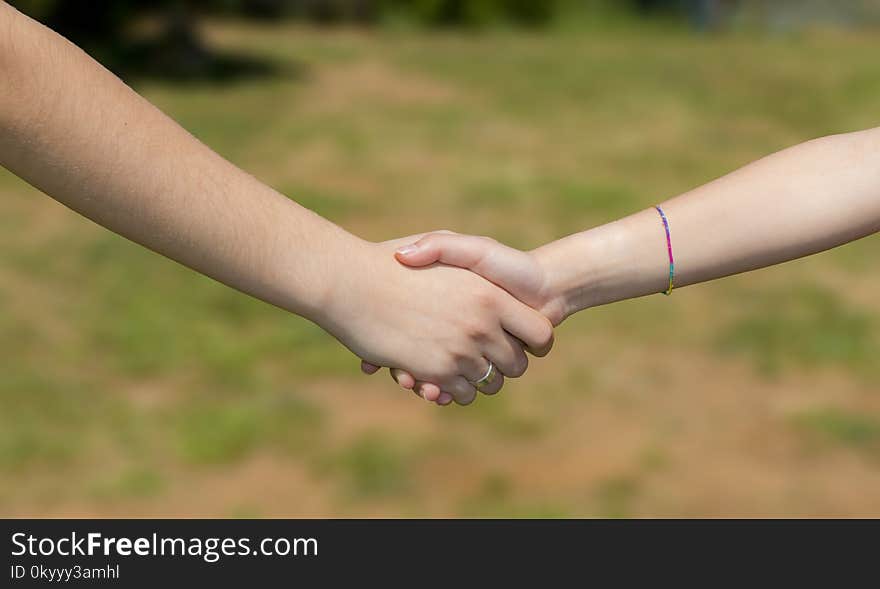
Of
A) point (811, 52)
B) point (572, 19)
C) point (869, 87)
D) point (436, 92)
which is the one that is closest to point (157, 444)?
point (436, 92)

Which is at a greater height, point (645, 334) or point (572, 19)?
point (572, 19)

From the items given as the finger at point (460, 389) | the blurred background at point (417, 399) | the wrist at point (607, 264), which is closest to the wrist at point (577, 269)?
the wrist at point (607, 264)

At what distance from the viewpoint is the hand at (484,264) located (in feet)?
9.34

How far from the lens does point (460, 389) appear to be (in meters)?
2.92

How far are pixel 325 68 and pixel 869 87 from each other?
8015 millimetres

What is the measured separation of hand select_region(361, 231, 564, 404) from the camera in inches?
112

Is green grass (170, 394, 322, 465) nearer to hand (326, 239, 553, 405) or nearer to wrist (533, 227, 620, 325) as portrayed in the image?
hand (326, 239, 553, 405)

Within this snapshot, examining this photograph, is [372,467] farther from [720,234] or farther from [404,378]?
[720,234]

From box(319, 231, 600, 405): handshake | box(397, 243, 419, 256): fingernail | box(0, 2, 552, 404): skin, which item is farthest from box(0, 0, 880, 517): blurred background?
box(397, 243, 419, 256): fingernail

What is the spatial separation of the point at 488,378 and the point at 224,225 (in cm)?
94

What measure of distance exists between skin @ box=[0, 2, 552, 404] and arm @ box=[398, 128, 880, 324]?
0.29ft

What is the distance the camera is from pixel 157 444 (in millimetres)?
5402

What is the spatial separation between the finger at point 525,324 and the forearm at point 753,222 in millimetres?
193

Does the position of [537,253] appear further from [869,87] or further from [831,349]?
[869,87]
